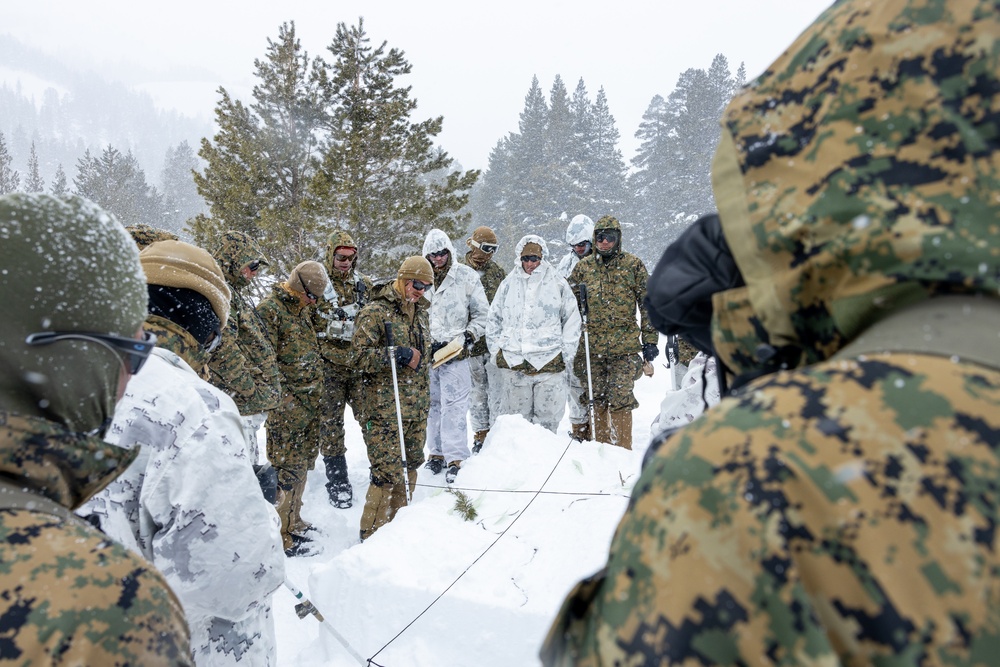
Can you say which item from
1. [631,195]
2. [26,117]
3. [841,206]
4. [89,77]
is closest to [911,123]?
[841,206]

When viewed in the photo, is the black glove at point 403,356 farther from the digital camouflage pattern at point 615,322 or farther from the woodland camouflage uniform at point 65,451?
the woodland camouflage uniform at point 65,451

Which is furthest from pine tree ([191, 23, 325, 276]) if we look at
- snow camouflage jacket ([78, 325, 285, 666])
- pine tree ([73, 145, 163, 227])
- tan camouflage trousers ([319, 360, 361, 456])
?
pine tree ([73, 145, 163, 227])

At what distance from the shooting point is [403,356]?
5.44 metres

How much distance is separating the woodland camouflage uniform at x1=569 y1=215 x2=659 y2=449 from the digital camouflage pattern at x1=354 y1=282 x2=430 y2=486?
2287 mm

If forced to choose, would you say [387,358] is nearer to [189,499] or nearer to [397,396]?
[397,396]

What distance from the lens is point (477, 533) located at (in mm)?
4051

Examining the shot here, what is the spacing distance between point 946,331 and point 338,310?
6175 millimetres

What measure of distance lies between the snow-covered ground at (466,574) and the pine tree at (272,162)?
1137cm

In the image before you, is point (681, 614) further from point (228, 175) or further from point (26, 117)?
point (26, 117)

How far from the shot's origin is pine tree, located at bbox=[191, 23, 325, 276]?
49.4 ft

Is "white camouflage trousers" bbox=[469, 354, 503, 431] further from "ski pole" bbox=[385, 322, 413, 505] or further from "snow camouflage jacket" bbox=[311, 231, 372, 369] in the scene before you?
"ski pole" bbox=[385, 322, 413, 505]

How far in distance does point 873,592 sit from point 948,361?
256 mm

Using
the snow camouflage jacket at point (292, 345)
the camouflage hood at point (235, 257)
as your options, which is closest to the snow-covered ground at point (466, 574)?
the snow camouflage jacket at point (292, 345)

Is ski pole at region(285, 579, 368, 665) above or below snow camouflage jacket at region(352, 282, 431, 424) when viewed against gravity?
below
